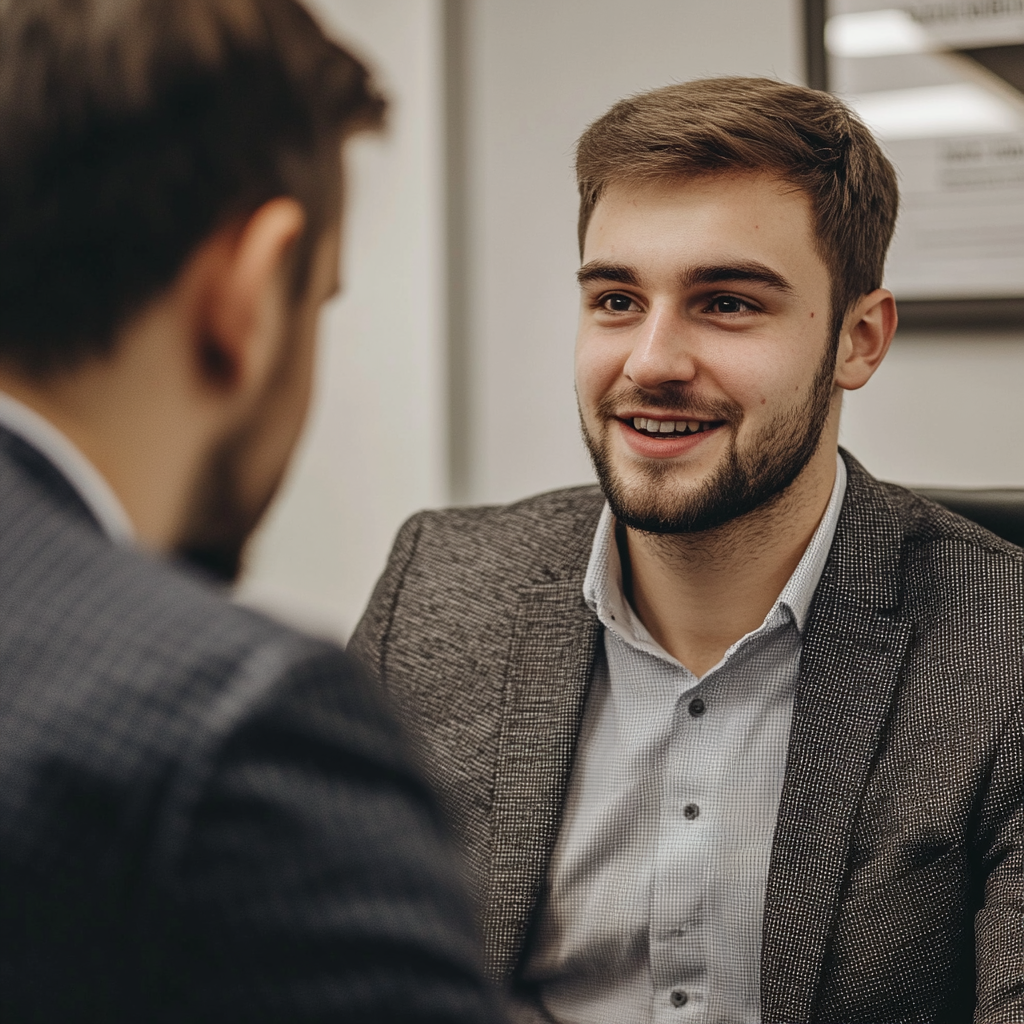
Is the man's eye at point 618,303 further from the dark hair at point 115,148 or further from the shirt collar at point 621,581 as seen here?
the dark hair at point 115,148

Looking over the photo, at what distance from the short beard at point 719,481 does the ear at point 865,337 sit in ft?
0.38

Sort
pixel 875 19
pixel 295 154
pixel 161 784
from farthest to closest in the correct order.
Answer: pixel 875 19 < pixel 295 154 < pixel 161 784

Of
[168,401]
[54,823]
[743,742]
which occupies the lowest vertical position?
[743,742]

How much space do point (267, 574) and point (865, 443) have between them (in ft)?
3.52

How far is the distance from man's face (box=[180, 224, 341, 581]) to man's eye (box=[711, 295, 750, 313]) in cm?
67

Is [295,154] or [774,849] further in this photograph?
[774,849]

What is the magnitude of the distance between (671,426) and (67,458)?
775mm

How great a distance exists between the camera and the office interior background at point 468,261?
177 cm

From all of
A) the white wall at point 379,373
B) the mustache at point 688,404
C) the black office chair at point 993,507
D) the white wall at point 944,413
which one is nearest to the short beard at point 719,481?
the mustache at point 688,404

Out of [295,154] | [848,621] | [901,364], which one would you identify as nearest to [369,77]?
[295,154]

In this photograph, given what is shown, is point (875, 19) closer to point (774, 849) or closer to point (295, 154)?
point (774, 849)

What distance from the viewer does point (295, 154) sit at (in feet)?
1.59

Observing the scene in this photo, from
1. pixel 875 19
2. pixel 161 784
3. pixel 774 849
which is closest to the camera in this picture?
pixel 161 784

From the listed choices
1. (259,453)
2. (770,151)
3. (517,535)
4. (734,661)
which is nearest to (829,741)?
(734,661)
